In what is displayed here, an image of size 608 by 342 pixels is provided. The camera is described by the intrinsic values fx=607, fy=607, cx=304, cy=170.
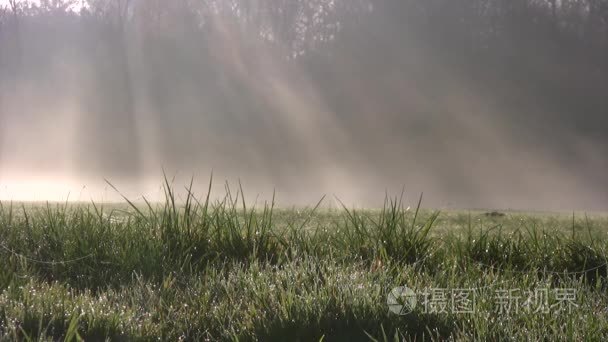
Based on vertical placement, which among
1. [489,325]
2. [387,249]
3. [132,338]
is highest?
[387,249]

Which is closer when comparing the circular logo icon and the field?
the field

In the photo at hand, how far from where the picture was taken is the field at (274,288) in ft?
7.07

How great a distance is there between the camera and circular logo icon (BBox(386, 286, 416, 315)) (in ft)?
7.45

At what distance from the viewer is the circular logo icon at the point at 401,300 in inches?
89.4

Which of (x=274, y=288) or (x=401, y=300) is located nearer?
(x=401, y=300)

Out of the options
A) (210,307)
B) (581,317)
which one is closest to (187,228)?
(210,307)

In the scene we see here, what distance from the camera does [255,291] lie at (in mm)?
2447

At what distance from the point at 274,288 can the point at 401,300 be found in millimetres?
526

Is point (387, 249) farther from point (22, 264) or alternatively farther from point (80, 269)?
point (22, 264)

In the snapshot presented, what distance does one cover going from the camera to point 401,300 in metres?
2.34

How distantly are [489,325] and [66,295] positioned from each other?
5.61 feet

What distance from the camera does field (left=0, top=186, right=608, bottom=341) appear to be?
2.15 meters

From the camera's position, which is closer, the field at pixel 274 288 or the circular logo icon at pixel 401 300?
the field at pixel 274 288

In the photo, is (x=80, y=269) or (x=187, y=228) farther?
(x=187, y=228)
